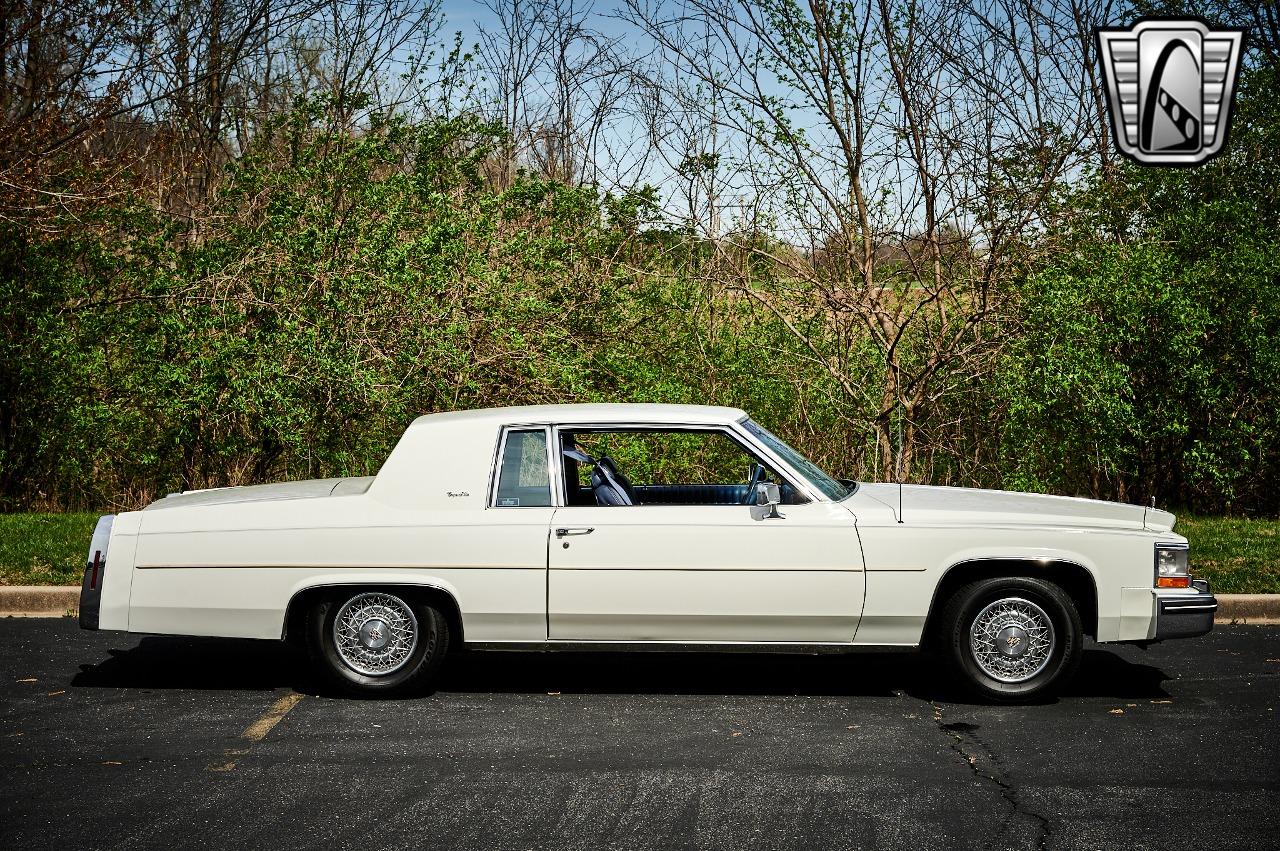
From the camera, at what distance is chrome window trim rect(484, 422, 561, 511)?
6.87 meters

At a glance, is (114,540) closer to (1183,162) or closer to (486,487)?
(486,487)

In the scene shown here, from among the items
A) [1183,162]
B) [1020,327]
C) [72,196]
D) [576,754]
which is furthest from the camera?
[1183,162]

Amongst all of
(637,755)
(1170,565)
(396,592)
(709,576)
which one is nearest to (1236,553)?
(1170,565)

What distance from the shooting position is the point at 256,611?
22.3 feet

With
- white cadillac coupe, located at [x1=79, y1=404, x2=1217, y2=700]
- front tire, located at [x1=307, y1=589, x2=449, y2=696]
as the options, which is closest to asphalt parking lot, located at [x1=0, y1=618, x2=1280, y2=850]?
front tire, located at [x1=307, y1=589, x2=449, y2=696]

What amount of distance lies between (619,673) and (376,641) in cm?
150

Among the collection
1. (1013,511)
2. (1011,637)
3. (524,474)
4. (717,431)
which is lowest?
(1011,637)

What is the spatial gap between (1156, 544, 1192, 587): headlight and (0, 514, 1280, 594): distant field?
10.3 feet

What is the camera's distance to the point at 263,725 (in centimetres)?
636

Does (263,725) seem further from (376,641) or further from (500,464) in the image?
(500,464)

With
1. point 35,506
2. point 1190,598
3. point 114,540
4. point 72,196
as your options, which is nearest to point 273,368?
point 72,196

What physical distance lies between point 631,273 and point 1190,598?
855 cm

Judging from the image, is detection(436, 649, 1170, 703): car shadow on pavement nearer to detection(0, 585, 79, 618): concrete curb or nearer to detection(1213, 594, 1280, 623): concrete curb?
detection(1213, 594, 1280, 623): concrete curb

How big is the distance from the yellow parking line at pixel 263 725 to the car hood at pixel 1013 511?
3244mm
